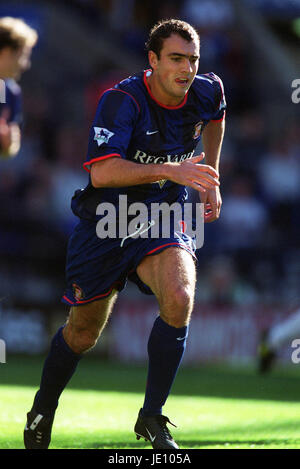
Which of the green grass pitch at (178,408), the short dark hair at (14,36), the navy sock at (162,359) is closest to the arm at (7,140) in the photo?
the short dark hair at (14,36)

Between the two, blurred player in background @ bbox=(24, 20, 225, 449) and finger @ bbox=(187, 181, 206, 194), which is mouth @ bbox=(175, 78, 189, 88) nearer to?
blurred player in background @ bbox=(24, 20, 225, 449)

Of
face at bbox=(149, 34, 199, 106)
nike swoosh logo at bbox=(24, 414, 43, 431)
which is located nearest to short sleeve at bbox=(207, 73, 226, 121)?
face at bbox=(149, 34, 199, 106)

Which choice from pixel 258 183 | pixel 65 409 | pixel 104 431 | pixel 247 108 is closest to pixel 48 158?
pixel 258 183

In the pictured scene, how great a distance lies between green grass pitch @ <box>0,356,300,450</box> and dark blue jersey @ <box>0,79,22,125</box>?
7.82 feet

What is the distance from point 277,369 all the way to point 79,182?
3.92 metres

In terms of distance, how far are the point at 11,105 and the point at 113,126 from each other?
364cm

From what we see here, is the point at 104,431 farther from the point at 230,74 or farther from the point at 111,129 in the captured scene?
the point at 230,74

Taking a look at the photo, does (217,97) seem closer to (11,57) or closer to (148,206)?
(148,206)

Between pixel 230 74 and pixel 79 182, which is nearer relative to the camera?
pixel 79 182

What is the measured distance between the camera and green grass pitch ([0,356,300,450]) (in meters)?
5.45

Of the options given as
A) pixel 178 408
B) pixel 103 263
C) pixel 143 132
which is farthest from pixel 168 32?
pixel 178 408

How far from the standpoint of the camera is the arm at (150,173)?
461cm

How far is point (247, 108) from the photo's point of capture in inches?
679
